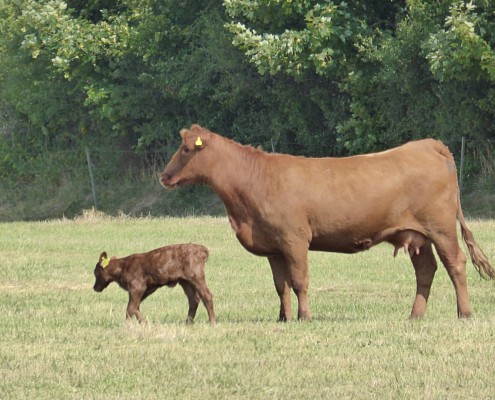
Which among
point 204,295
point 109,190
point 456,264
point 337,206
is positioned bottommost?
point 109,190

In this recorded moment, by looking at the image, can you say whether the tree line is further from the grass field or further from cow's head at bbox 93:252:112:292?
cow's head at bbox 93:252:112:292

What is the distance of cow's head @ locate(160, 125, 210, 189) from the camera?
1389 centimetres

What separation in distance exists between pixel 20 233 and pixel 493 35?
1087 centimetres

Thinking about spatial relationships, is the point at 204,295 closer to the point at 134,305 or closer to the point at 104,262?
the point at 134,305

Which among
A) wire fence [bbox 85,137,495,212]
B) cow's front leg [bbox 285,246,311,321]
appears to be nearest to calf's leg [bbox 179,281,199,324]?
cow's front leg [bbox 285,246,311,321]

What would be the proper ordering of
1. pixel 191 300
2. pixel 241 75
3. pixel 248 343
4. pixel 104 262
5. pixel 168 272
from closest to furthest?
pixel 248 343, pixel 168 272, pixel 191 300, pixel 104 262, pixel 241 75

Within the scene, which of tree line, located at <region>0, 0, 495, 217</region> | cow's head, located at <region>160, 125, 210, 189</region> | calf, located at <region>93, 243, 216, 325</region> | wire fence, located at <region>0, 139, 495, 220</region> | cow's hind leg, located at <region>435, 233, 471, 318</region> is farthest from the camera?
wire fence, located at <region>0, 139, 495, 220</region>

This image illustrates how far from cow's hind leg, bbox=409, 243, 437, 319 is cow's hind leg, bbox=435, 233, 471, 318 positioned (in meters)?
0.26

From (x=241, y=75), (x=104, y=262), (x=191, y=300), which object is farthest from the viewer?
(x=241, y=75)

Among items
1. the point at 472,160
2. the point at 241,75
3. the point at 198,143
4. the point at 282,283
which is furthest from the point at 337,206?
the point at 241,75

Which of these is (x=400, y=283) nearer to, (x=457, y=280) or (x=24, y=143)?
(x=457, y=280)

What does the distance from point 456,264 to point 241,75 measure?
21712 millimetres

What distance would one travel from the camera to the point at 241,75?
34.8 metres

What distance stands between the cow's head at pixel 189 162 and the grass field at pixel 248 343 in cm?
154
